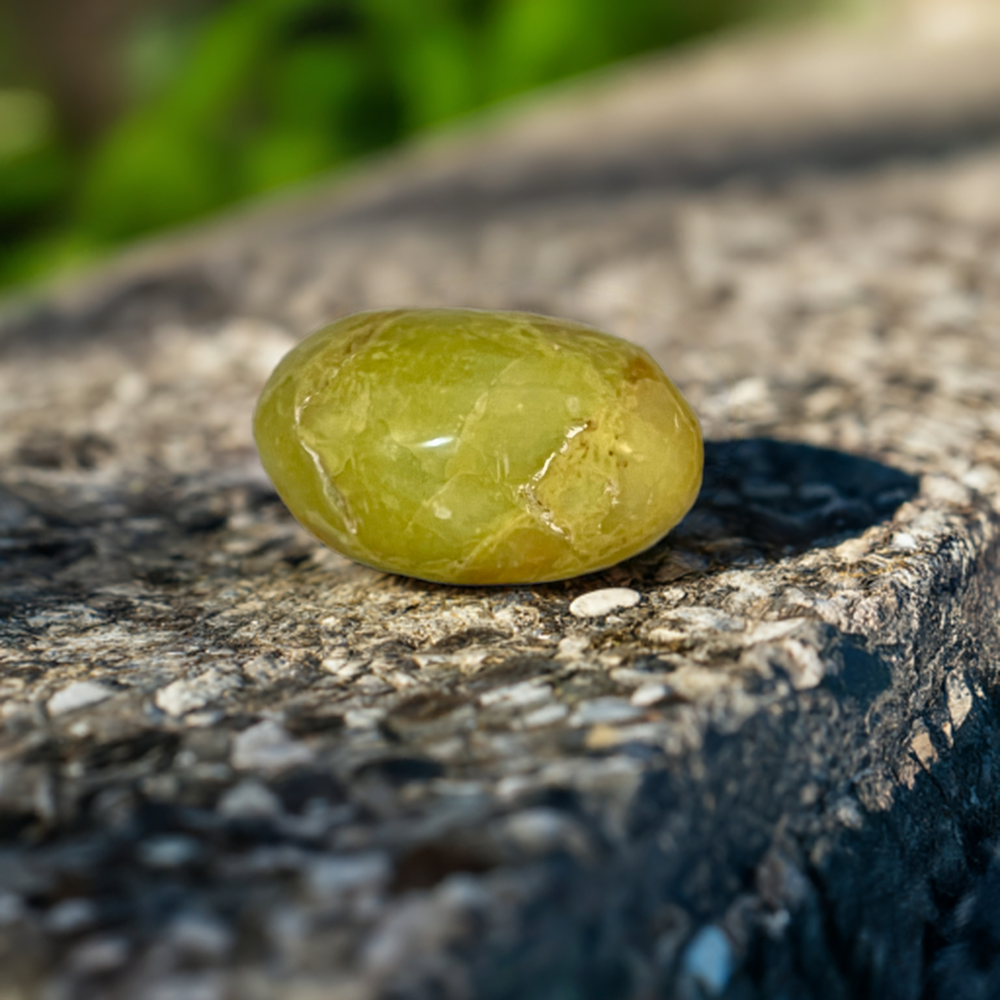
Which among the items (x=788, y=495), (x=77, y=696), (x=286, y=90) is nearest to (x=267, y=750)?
(x=77, y=696)

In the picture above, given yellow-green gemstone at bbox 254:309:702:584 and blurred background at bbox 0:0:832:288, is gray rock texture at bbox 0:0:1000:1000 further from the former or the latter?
blurred background at bbox 0:0:832:288

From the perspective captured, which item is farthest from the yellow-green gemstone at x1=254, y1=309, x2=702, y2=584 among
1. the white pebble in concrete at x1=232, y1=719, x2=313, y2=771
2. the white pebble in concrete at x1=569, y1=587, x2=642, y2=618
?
the white pebble in concrete at x1=232, y1=719, x2=313, y2=771

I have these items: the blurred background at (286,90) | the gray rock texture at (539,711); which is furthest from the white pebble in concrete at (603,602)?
the blurred background at (286,90)

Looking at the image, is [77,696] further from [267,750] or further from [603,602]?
[603,602]

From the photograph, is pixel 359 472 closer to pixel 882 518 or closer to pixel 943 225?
pixel 882 518

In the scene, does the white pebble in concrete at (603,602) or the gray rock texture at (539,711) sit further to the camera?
the white pebble in concrete at (603,602)

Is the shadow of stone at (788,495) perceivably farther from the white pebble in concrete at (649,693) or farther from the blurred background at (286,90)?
the blurred background at (286,90)
